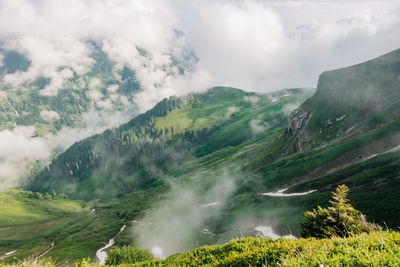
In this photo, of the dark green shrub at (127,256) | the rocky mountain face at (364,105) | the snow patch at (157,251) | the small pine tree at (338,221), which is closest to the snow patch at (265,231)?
the dark green shrub at (127,256)

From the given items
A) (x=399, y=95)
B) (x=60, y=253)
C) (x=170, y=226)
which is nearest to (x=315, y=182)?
(x=399, y=95)

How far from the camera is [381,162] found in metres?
117

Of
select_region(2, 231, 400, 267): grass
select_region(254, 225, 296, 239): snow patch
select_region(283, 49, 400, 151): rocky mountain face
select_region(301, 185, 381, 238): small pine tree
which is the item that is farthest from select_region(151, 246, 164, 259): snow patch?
select_region(2, 231, 400, 267): grass

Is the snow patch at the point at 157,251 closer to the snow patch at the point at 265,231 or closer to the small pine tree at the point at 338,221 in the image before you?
the snow patch at the point at 265,231

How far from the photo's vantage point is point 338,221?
24781 millimetres

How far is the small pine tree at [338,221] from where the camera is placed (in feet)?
77.9

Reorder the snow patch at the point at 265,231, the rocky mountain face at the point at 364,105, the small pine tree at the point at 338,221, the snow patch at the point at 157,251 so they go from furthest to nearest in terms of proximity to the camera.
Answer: the rocky mountain face at the point at 364,105 < the snow patch at the point at 157,251 < the snow patch at the point at 265,231 < the small pine tree at the point at 338,221

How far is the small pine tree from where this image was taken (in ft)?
77.9

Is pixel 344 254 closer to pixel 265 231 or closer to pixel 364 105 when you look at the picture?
pixel 265 231

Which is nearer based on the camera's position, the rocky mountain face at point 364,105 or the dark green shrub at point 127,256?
the dark green shrub at point 127,256

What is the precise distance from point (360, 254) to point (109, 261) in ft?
371

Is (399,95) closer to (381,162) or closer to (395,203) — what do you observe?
(381,162)

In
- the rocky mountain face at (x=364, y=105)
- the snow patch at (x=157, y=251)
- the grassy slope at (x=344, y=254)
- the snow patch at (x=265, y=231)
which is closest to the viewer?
the grassy slope at (x=344, y=254)

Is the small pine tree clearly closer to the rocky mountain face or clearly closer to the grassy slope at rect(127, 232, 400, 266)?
the grassy slope at rect(127, 232, 400, 266)
